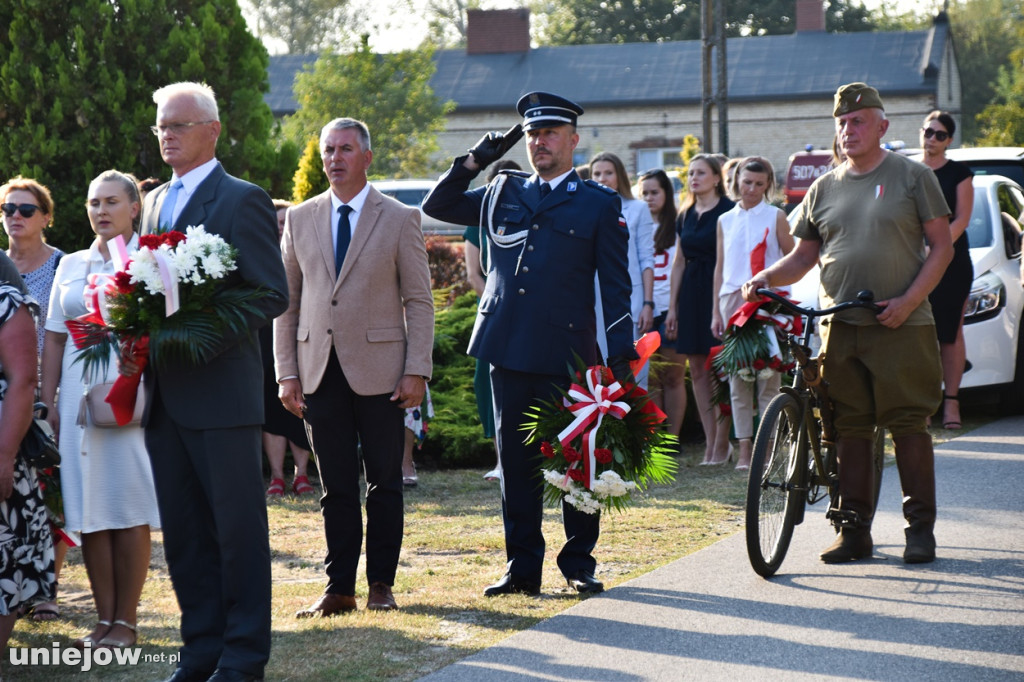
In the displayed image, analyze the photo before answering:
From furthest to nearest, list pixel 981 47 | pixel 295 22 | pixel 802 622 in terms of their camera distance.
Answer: pixel 981 47
pixel 295 22
pixel 802 622

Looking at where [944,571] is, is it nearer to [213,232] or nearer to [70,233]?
[213,232]

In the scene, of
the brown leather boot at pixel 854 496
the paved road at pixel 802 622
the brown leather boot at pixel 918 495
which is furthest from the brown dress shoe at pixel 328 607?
the brown leather boot at pixel 918 495

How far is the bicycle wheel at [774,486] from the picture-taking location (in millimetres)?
6242

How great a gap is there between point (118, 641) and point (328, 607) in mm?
918

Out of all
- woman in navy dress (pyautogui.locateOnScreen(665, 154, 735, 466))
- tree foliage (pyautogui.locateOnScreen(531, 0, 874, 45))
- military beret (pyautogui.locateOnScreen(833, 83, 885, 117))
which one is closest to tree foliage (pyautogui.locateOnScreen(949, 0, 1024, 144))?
tree foliage (pyautogui.locateOnScreen(531, 0, 874, 45))

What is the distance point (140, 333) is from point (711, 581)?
119 inches

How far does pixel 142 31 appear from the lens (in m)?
11.4

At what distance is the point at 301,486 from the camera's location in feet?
32.2

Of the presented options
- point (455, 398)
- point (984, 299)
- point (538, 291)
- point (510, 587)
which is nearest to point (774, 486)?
point (510, 587)

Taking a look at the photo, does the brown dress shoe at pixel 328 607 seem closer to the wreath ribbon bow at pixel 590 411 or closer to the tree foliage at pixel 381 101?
the wreath ribbon bow at pixel 590 411

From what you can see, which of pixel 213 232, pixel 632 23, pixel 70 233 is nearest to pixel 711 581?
pixel 213 232

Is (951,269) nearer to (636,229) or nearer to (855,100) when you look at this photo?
(636,229)

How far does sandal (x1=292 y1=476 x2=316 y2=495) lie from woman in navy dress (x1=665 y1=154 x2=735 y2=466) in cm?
303

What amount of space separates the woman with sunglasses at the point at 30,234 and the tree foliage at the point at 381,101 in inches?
1262
